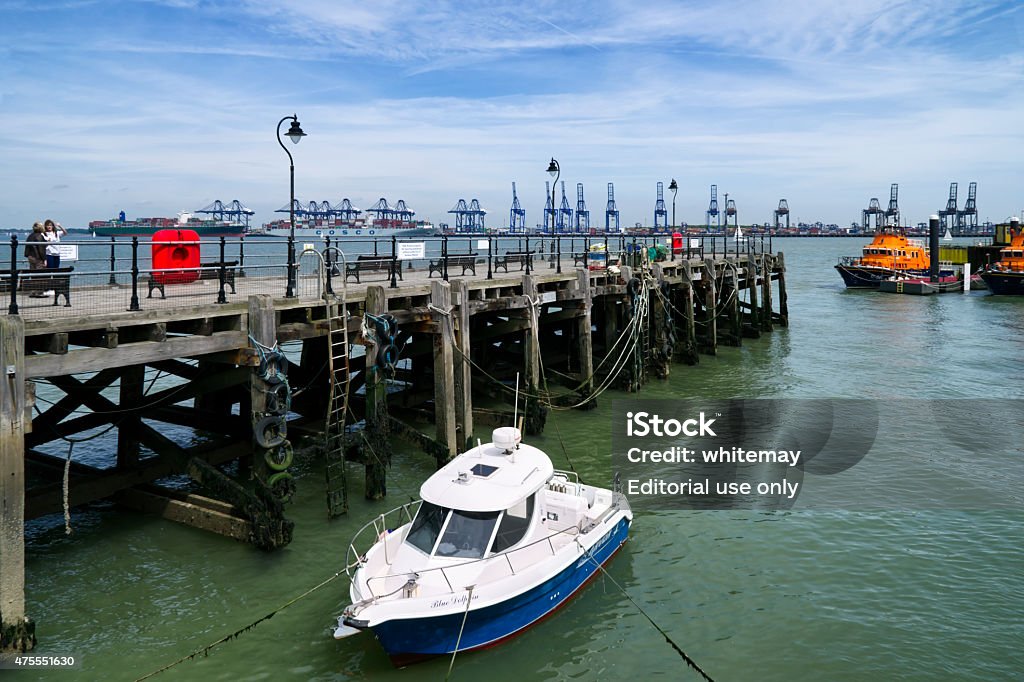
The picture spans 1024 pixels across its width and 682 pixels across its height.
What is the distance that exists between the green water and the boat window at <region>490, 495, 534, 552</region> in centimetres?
126

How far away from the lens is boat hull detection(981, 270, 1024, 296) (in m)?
60.4

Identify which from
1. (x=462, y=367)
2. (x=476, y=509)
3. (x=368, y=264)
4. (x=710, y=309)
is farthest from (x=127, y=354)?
(x=710, y=309)

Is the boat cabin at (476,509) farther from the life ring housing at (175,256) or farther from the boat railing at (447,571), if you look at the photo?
the life ring housing at (175,256)

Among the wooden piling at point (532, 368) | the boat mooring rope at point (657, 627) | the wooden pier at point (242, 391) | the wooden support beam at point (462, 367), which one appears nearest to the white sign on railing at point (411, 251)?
the wooden pier at point (242, 391)

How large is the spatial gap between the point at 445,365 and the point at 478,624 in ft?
23.7

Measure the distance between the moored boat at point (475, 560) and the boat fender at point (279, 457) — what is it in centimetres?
212

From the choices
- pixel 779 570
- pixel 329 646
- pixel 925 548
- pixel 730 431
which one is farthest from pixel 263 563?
pixel 730 431

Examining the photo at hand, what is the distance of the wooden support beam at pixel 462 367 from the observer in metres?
16.7

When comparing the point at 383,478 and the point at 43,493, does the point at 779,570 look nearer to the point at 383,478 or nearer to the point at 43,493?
the point at 383,478

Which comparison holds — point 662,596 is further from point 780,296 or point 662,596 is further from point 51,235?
point 780,296

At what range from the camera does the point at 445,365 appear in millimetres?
16312

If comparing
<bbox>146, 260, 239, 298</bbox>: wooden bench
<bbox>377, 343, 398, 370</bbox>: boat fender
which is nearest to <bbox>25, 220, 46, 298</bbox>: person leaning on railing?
<bbox>146, 260, 239, 298</bbox>: wooden bench

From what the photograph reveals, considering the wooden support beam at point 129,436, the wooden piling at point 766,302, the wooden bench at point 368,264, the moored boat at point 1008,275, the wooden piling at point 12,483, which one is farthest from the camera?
the moored boat at point 1008,275

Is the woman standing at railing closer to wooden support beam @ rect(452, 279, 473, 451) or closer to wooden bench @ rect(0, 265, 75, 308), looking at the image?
wooden bench @ rect(0, 265, 75, 308)
